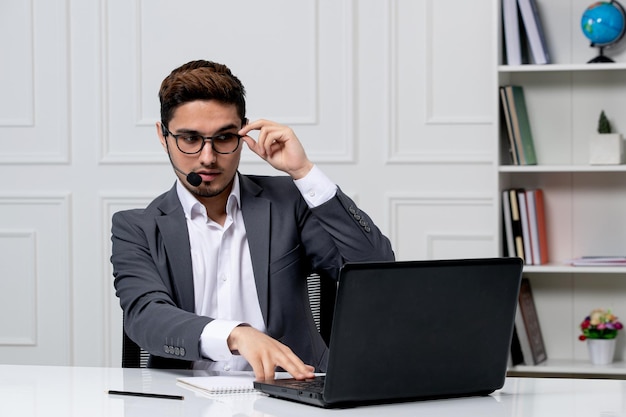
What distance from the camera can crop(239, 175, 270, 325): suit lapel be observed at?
6.86 ft

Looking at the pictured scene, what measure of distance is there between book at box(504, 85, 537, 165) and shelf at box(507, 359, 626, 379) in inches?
28.6

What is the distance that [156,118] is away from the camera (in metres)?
3.81

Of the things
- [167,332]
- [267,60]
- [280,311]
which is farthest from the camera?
[267,60]

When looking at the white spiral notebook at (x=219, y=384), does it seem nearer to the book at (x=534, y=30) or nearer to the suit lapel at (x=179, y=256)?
the suit lapel at (x=179, y=256)

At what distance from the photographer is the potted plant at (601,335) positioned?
132 inches

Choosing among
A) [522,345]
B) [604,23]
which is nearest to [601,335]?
[522,345]

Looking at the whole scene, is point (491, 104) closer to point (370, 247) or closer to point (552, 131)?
point (552, 131)

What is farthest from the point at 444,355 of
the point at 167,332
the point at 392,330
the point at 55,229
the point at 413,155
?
the point at 55,229

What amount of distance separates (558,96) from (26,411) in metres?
2.54

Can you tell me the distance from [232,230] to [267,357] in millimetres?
594

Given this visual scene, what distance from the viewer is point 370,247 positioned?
215cm

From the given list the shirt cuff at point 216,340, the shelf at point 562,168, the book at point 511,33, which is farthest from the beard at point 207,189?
the book at point 511,33

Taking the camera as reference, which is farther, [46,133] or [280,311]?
[46,133]

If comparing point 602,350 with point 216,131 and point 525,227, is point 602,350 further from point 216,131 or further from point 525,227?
point 216,131
